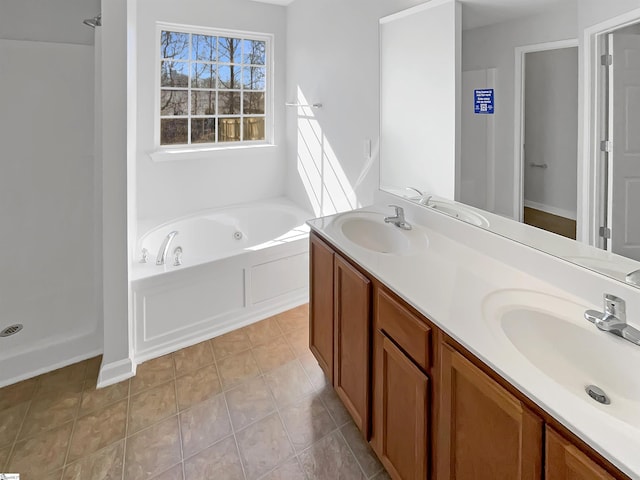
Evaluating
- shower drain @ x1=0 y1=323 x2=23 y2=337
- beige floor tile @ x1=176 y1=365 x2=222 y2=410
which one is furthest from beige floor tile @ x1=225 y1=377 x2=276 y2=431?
shower drain @ x1=0 y1=323 x2=23 y2=337

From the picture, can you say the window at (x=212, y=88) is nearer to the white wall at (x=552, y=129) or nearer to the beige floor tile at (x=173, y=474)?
the beige floor tile at (x=173, y=474)

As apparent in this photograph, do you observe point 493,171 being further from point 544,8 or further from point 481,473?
point 481,473

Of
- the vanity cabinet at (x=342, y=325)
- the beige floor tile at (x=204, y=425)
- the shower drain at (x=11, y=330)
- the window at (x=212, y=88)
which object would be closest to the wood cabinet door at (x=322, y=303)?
the vanity cabinet at (x=342, y=325)

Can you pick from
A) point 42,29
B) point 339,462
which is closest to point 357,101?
point 42,29

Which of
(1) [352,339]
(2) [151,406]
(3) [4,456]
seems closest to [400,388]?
(1) [352,339]

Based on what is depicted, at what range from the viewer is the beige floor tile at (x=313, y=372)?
205 cm

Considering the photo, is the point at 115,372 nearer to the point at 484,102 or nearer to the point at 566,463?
the point at 566,463

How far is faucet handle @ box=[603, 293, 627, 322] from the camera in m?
0.97

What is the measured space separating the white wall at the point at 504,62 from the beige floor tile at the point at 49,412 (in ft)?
7.25

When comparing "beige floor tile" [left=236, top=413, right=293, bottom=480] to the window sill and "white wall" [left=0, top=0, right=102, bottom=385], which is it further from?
the window sill

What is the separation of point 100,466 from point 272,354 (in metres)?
1.02

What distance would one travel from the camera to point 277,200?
391 centimetres

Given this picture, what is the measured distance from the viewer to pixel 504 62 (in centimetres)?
142

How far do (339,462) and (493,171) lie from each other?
4.49ft
